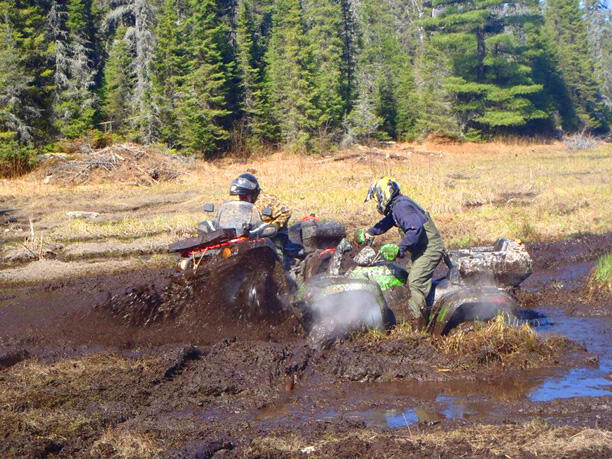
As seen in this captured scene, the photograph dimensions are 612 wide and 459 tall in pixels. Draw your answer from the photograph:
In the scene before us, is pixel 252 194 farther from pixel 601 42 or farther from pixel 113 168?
pixel 601 42

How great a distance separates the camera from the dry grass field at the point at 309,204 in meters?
14.2

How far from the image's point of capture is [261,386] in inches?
261

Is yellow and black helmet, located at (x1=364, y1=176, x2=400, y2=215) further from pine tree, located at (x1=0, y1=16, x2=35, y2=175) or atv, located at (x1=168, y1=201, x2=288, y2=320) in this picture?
pine tree, located at (x1=0, y1=16, x2=35, y2=175)

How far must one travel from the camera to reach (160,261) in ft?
42.2

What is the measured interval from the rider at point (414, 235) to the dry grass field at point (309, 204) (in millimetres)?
5843

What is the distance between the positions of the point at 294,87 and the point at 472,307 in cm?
3545

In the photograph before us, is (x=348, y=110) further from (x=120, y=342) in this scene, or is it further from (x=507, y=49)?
(x=120, y=342)

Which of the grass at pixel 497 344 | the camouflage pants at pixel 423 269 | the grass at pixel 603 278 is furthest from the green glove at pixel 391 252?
the grass at pixel 603 278

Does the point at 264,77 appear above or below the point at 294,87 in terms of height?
above

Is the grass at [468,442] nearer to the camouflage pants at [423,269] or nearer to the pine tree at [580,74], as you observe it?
the camouflage pants at [423,269]

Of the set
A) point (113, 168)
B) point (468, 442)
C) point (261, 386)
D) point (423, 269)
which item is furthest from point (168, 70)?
point (468, 442)

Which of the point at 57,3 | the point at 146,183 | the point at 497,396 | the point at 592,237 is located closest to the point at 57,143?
the point at 146,183

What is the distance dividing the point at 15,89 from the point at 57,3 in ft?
35.6

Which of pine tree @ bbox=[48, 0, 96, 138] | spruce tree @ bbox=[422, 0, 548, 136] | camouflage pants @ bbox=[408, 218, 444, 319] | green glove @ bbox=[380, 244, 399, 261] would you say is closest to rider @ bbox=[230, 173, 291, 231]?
green glove @ bbox=[380, 244, 399, 261]
